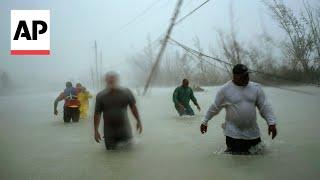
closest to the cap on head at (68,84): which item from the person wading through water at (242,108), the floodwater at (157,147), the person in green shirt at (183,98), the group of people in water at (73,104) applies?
the group of people in water at (73,104)

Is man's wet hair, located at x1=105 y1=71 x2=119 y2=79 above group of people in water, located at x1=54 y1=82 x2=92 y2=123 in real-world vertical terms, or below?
above

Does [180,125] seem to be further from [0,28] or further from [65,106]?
[0,28]

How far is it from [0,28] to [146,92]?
2632 mm

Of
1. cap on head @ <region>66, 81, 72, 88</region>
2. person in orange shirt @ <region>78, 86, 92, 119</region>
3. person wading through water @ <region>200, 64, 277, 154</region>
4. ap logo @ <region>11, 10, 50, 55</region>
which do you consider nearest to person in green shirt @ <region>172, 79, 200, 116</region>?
person in orange shirt @ <region>78, 86, 92, 119</region>

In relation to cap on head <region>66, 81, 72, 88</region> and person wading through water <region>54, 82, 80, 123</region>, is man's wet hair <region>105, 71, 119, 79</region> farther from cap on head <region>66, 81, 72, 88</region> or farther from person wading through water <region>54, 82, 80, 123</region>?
person wading through water <region>54, 82, 80, 123</region>

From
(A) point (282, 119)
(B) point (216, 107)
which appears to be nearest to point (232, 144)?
(B) point (216, 107)

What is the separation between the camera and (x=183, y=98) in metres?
11.3

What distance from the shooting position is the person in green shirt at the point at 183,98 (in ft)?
35.5

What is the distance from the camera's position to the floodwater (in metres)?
5.80

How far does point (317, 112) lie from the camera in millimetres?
9484

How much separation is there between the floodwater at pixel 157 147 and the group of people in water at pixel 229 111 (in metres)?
0.22

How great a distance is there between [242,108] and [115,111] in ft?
6.09

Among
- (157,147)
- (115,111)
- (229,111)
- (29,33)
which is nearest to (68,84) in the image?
(29,33)

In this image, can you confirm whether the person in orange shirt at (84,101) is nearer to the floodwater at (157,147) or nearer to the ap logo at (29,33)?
the floodwater at (157,147)
